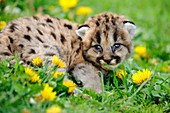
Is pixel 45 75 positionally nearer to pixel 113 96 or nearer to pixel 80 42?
pixel 113 96

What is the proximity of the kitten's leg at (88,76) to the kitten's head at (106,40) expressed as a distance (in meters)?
0.12

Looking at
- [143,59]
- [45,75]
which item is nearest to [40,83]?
[45,75]

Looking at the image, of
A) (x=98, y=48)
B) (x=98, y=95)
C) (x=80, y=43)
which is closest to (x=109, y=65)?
(x=98, y=48)

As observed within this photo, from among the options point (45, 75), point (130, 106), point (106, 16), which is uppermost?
point (106, 16)

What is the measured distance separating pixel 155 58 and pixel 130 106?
3.62m

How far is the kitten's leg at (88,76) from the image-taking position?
21.8ft

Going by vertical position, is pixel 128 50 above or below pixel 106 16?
below

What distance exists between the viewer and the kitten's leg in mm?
6633

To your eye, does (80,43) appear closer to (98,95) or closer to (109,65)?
(109,65)

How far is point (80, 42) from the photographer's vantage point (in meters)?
7.22

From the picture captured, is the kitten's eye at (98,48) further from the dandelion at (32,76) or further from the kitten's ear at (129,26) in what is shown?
the dandelion at (32,76)

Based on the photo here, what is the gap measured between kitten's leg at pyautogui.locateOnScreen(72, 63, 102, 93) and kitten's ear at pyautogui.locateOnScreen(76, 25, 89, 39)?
46 cm

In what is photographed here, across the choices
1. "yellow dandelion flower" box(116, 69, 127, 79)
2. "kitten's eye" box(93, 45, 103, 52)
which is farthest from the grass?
"kitten's eye" box(93, 45, 103, 52)

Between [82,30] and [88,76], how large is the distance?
69 cm
